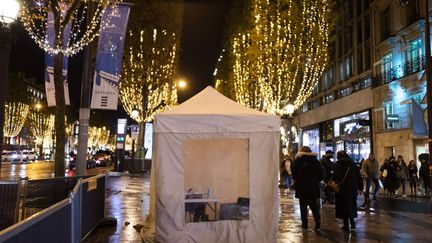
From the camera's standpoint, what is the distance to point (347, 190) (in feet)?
37.4

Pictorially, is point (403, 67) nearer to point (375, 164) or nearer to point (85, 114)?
point (375, 164)

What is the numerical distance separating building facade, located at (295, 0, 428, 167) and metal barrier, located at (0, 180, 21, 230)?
664 inches

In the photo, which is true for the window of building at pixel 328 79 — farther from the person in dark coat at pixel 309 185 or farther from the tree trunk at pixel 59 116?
the tree trunk at pixel 59 116

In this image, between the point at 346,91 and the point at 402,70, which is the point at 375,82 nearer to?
the point at 402,70

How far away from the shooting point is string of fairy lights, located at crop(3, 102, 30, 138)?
2453 inches

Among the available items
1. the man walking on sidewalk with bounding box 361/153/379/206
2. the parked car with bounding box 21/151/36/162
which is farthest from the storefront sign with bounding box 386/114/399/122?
the parked car with bounding box 21/151/36/162

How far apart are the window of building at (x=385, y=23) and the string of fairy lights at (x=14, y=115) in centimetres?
4510

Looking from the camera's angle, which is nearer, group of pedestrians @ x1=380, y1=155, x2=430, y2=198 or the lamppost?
the lamppost

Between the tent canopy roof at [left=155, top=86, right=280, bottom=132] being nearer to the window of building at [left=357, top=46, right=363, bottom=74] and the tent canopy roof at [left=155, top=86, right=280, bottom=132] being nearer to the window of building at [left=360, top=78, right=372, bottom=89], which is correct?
the window of building at [left=360, top=78, right=372, bottom=89]

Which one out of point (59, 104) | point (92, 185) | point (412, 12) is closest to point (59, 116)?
point (59, 104)

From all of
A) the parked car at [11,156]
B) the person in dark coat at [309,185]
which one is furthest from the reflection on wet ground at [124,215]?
the parked car at [11,156]

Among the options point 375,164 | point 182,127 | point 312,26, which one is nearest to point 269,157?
point 182,127

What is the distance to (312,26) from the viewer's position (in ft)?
89.5

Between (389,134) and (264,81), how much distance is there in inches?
358
